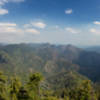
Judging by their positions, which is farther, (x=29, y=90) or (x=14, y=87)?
(x=14, y=87)

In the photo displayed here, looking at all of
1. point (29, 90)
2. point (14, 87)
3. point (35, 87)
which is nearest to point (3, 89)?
point (14, 87)

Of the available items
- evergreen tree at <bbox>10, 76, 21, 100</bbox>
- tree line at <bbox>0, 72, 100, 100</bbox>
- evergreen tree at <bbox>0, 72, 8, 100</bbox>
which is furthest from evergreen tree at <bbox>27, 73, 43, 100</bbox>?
evergreen tree at <bbox>0, 72, 8, 100</bbox>

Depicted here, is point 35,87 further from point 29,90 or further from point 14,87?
point 14,87

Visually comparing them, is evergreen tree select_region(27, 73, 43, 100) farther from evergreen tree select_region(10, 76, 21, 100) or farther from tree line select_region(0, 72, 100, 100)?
evergreen tree select_region(10, 76, 21, 100)

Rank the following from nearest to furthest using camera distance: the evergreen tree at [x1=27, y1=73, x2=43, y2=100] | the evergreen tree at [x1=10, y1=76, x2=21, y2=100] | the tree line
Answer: the tree line → the evergreen tree at [x1=27, y1=73, x2=43, y2=100] → the evergreen tree at [x1=10, y1=76, x2=21, y2=100]

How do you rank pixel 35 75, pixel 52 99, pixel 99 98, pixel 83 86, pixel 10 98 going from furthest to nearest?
pixel 99 98, pixel 83 86, pixel 35 75, pixel 10 98, pixel 52 99

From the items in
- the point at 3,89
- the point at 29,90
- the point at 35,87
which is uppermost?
the point at 35,87

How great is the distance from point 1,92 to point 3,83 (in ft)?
9.92

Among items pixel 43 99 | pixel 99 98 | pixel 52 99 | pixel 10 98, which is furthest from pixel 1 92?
pixel 99 98

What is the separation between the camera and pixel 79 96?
2859cm

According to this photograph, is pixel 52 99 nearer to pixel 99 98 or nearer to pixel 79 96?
pixel 79 96

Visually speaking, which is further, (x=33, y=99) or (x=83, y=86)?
(x=83, y=86)

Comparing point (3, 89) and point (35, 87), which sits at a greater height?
point (35, 87)

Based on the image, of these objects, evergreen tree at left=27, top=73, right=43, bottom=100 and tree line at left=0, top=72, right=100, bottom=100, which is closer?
tree line at left=0, top=72, right=100, bottom=100
